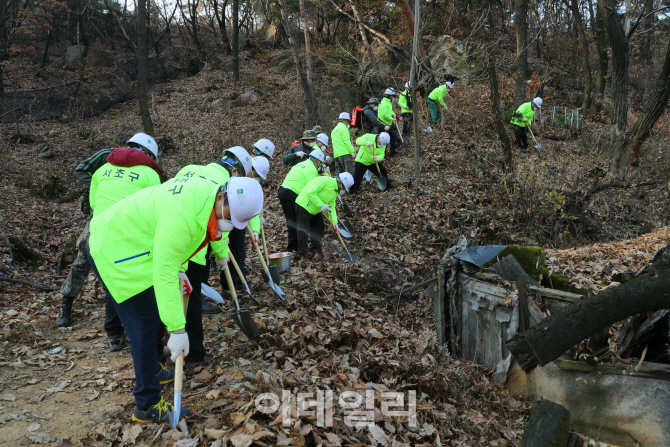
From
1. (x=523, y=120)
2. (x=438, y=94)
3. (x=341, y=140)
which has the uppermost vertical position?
(x=438, y=94)

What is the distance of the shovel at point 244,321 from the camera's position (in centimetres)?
421

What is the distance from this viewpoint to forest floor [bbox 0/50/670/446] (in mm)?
3422

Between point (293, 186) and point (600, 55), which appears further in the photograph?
point (600, 55)

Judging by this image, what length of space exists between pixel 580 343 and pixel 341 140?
759 cm

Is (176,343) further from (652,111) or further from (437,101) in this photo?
(437,101)

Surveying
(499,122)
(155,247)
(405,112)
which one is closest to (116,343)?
(155,247)

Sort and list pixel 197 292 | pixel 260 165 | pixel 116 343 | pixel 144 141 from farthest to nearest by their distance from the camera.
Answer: pixel 260 165 → pixel 144 141 → pixel 116 343 → pixel 197 292

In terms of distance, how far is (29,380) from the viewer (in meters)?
4.14

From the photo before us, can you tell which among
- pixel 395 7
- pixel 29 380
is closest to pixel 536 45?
pixel 395 7

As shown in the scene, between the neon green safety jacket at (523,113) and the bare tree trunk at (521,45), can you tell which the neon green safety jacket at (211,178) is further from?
the bare tree trunk at (521,45)

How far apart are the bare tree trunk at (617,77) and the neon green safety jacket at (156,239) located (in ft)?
37.8

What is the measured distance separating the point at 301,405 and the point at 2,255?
22.2 feet

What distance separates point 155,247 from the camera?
9.31 ft

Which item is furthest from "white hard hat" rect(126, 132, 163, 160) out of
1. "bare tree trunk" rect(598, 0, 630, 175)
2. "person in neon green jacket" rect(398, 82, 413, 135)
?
"bare tree trunk" rect(598, 0, 630, 175)
